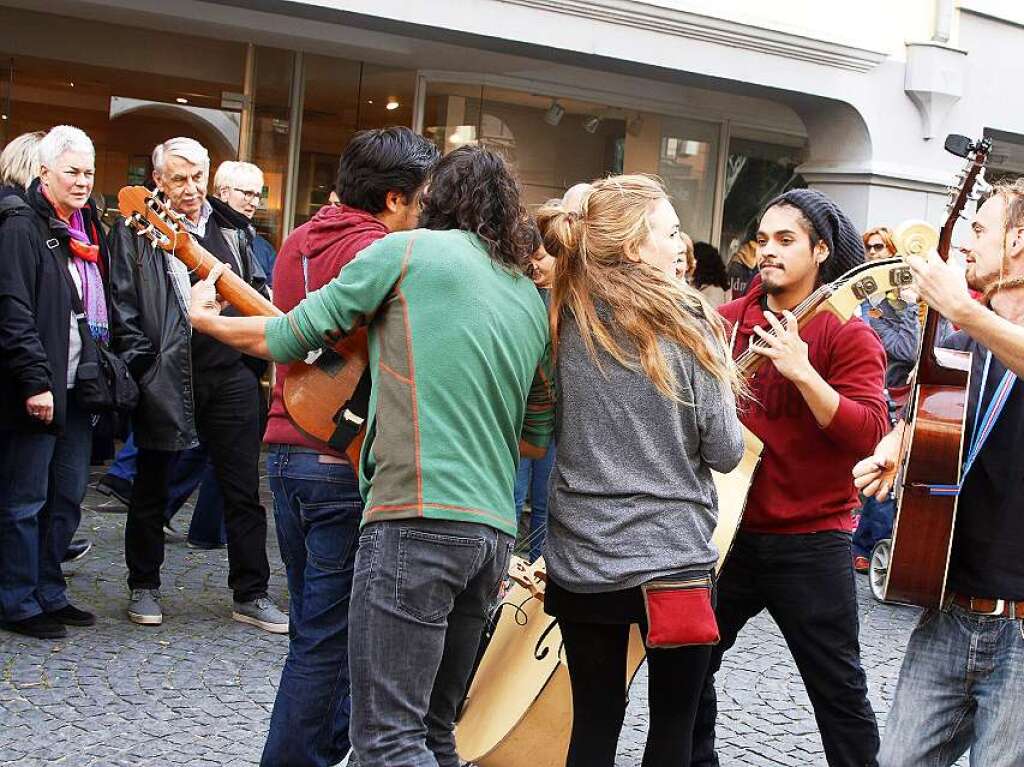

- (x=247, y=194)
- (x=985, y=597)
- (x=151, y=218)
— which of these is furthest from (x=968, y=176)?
(x=247, y=194)

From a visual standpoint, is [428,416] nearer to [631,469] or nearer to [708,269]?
[631,469]

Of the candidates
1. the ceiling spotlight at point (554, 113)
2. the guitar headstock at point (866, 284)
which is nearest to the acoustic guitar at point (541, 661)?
the guitar headstock at point (866, 284)

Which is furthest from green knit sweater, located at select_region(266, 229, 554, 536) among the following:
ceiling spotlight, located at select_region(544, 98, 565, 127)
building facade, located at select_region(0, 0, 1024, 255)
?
ceiling spotlight, located at select_region(544, 98, 565, 127)

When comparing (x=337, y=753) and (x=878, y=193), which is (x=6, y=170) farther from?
(x=878, y=193)

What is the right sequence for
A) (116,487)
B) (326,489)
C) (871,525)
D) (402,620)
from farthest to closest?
(871,525)
(116,487)
(326,489)
(402,620)

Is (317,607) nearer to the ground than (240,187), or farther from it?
nearer to the ground

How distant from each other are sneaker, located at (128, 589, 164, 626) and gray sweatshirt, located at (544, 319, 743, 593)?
10.5 ft

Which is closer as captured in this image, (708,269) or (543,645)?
(543,645)

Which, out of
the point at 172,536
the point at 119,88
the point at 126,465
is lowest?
the point at 172,536

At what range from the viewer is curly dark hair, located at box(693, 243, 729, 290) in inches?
461

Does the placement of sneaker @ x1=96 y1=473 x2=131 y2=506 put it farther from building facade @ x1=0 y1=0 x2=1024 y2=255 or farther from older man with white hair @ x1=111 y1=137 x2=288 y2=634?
building facade @ x1=0 y1=0 x2=1024 y2=255

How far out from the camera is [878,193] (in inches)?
420

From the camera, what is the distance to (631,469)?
3211 mm

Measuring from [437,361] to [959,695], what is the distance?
1.49 meters
